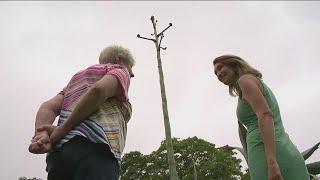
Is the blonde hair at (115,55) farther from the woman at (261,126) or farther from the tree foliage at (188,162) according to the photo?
the tree foliage at (188,162)

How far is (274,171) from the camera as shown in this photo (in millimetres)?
3084

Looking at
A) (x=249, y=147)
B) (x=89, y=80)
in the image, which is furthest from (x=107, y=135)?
(x=249, y=147)

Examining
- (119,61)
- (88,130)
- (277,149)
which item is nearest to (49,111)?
(88,130)

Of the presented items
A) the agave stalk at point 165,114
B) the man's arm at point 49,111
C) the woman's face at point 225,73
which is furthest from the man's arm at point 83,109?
the agave stalk at point 165,114

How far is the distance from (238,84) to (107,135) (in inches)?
55.5

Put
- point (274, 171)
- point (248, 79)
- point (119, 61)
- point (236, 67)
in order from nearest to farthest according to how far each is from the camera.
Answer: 1. point (274, 171)
2. point (119, 61)
3. point (248, 79)
4. point (236, 67)

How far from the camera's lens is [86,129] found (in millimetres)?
2633

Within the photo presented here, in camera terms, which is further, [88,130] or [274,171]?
[274,171]

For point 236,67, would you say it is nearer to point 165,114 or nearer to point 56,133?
point 56,133

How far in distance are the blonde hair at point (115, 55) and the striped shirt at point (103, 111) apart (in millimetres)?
183

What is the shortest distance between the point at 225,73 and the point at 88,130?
5.34ft

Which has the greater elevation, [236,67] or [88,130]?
[236,67]

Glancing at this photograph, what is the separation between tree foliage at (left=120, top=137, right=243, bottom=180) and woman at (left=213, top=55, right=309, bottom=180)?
34361 mm

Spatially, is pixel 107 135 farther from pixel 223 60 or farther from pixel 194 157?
pixel 194 157
